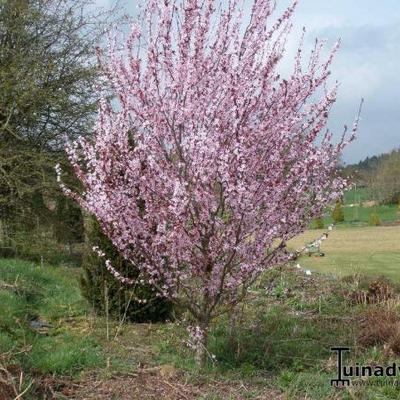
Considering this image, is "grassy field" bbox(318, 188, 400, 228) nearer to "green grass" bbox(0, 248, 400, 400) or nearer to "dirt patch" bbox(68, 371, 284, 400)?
"green grass" bbox(0, 248, 400, 400)

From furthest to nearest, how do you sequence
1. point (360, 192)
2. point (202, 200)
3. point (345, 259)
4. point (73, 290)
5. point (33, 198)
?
1. point (360, 192)
2. point (345, 259)
3. point (33, 198)
4. point (73, 290)
5. point (202, 200)

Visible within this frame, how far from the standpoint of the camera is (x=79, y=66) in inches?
589

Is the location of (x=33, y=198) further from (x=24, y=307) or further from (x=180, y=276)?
(x=180, y=276)

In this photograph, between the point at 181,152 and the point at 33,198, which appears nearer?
the point at 181,152

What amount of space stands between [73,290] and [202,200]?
5.22m

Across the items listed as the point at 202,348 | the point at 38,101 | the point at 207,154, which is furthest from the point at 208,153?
the point at 38,101

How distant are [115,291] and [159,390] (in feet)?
8.66

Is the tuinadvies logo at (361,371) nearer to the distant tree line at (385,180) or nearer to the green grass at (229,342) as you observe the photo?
the green grass at (229,342)

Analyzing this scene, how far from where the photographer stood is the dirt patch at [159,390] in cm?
463

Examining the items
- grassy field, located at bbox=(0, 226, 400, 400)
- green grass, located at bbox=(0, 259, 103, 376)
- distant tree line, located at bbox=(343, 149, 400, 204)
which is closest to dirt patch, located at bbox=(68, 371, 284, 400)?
grassy field, located at bbox=(0, 226, 400, 400)

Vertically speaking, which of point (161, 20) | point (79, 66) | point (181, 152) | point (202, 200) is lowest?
point (202, 200)

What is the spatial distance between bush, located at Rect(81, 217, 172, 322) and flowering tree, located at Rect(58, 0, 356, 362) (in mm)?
1870

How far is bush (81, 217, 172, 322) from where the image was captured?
279 inches

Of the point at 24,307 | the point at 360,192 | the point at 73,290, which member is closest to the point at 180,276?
the point at 24,307
